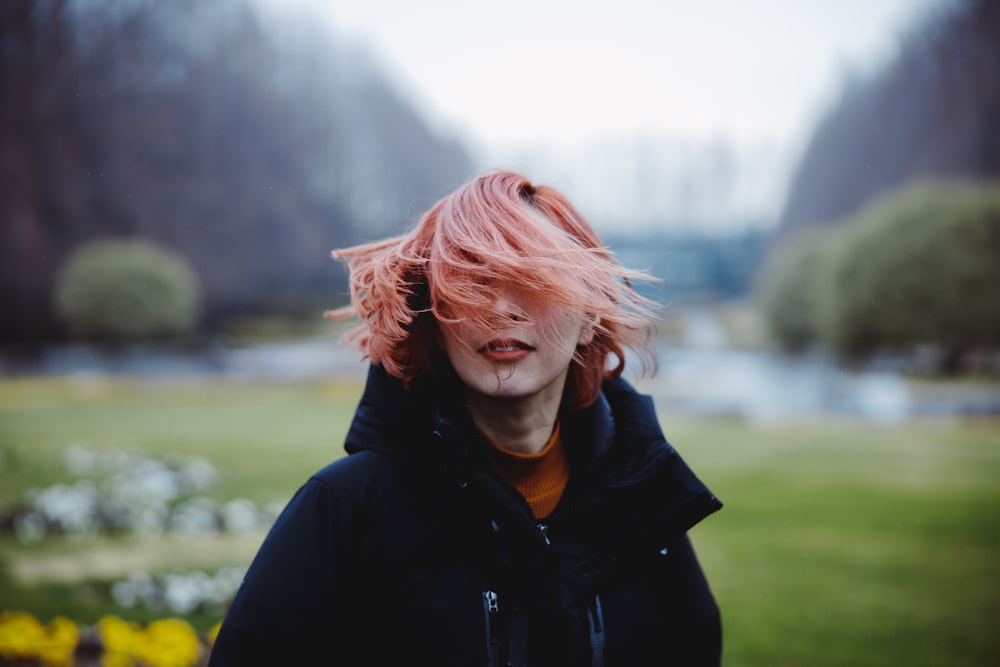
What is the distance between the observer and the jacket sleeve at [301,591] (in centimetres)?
118

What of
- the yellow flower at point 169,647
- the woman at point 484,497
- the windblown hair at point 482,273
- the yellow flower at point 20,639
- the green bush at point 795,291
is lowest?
the yellow flower at point 169,647

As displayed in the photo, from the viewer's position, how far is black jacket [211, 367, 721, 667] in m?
1.21

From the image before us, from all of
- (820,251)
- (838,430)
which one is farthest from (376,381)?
(820,251)

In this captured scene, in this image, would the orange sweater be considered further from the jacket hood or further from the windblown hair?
the windblown hair

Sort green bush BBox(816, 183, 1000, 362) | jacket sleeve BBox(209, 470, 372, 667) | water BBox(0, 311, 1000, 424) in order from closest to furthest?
jacket sleeve BBox(209, 470, 372, 667) → green bush BBox(816, 183, 1000, 362) → water BBox(0, 311, 1000, 424)

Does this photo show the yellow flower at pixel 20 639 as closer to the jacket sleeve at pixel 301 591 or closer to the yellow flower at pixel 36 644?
the yellow flower at pixel 36 644

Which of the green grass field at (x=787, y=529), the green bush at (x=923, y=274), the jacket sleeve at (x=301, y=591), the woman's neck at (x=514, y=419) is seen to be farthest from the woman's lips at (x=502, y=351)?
the green bush at (x=923, y=274)

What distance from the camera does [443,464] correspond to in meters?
1.30

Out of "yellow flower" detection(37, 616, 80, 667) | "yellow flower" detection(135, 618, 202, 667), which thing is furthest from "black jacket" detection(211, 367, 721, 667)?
"yellow flower" detection(37, 616, 80, 667)

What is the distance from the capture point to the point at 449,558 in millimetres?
1278

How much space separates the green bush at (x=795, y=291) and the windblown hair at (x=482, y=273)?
1908 centimetres

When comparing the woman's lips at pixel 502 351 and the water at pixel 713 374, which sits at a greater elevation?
the water at pixel 713 374

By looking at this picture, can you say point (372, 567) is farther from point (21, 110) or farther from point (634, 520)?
point (21, 110)

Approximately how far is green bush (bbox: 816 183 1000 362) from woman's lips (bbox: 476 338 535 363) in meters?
13.4
